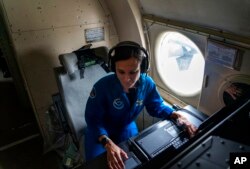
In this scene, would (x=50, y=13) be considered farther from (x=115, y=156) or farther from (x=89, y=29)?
(x=115, y=156)

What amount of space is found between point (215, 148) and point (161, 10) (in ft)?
4.45

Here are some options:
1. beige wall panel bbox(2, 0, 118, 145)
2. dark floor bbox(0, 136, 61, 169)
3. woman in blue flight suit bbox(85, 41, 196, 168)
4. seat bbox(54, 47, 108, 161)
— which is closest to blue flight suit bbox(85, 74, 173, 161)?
woman in blue flight suit bbox(85, 41, 196, 168)

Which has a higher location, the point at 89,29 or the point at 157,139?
the point at 89,29

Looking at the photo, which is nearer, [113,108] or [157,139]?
[157,139]

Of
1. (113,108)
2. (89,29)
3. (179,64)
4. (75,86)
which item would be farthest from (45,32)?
(179,64)

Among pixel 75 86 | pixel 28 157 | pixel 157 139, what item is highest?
pixel 75 86

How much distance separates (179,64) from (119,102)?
1.01 m

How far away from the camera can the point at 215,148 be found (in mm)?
534

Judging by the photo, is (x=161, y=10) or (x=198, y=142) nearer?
(x=198, y=142)

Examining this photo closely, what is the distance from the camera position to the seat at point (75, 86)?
1.63 m

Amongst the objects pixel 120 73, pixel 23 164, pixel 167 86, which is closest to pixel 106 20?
pixel 167 86

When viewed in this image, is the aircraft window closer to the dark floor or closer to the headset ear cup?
the headset ear cup

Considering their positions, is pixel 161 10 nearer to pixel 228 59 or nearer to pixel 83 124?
pixel 228 59

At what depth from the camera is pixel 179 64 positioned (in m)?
2.10
